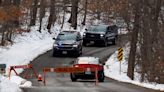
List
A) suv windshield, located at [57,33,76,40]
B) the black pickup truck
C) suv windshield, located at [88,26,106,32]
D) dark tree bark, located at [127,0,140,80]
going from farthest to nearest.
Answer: suv windshield, located at [88,26,106,32]
the black pickup truck
suv windshield, located at [57,33,76,40]
dark tree bark, located at [127,0,140,80]

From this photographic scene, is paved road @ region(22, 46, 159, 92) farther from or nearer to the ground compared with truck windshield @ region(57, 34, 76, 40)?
nearer to the ground

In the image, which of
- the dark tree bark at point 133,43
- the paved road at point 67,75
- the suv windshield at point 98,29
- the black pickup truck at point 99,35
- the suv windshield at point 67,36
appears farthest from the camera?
the suv windshield at point 98,29

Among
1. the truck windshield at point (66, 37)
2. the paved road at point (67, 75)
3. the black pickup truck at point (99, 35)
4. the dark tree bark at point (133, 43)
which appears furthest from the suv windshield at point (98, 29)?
the dark tree bark at point (133, 43)

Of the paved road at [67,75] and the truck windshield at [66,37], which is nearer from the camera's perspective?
the paved road at [67,75]

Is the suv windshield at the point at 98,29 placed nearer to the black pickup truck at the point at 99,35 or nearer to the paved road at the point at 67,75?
the black pickup truck at the point at 99,35

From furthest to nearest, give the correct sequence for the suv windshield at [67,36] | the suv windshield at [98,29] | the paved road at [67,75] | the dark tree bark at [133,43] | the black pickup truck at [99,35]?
1. the suv windshield at [98,29]
2. the black pickup truck at [99,35]
3. the suv windshield at [67,36]
4. the dark tree bark at [133,43]
5. the paved road at [67,75]

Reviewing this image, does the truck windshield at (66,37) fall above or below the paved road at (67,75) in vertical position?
above

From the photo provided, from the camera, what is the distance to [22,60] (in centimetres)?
3609

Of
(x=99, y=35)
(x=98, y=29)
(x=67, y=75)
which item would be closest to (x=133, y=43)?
(x=67, y=75)

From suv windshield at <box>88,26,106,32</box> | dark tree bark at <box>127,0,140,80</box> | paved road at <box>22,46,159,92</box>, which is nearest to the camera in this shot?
paved road at <box>22,46,159,92</box>

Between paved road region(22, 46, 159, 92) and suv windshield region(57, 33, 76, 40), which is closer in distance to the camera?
paved road region(22, 46, 159, 92)

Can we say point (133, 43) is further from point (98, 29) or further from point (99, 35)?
point (98, 29)

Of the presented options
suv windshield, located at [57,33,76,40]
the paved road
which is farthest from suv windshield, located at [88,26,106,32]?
suv windshield, located at [57,33,76,40]

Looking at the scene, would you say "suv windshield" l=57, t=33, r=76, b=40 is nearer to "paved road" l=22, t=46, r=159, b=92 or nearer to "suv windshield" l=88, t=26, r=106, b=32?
"paved road" l=22, t=46, r=159, b=92
